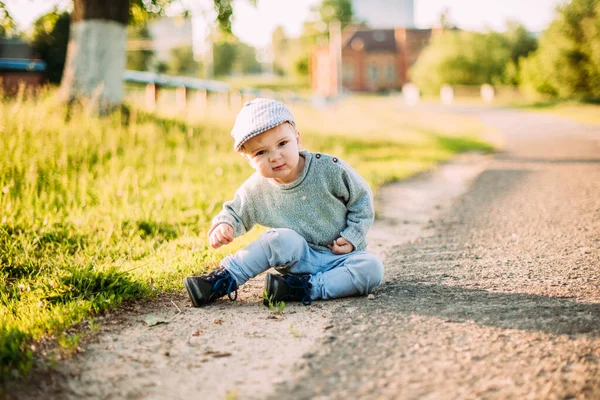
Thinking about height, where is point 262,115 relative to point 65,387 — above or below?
above

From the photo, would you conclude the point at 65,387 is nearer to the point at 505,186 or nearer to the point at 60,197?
the point at 60,197

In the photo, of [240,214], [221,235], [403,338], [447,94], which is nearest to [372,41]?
[447,94]

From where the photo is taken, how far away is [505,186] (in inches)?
258

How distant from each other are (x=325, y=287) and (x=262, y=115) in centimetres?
93

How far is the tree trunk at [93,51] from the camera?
859 cm

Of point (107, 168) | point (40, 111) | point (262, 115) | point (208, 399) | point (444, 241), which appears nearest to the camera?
point (208, 399)

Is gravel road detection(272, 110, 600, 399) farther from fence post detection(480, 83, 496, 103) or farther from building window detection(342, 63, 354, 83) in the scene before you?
building window detection(342, 63, 354, 83)

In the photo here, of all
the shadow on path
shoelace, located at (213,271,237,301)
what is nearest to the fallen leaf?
shoelace, located at (213,271,237,301)

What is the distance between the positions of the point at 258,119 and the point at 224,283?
0.86 meters

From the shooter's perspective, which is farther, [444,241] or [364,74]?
[364,74]

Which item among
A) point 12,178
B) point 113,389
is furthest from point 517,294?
point 12,178

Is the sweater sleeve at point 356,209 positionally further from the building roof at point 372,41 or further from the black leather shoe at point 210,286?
the building roof at point 372,41

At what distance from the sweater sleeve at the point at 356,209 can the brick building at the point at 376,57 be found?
6587 centimetres

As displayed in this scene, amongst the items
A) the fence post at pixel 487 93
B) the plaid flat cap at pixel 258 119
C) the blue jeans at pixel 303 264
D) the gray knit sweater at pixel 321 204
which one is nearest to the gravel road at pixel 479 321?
the blue jeans at pixel 303 264
